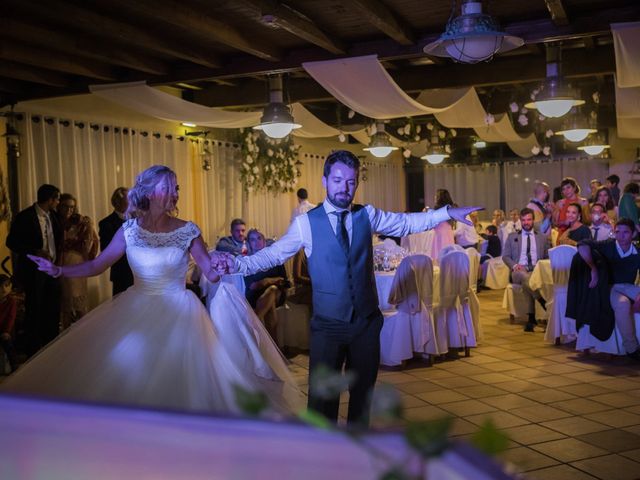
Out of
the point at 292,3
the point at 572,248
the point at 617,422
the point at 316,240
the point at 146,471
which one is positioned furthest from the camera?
the point at 572,248

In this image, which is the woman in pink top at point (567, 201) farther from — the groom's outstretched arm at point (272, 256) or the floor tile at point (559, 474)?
the groom's outstretched arm at point (272, 256)

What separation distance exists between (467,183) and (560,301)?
10326mm

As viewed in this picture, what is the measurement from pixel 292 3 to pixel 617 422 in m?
3.64

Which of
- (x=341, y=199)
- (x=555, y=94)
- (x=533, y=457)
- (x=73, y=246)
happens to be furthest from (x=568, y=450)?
(x=73, y=246)

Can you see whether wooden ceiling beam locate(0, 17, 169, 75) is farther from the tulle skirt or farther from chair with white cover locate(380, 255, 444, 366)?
chair with white cover locate(380, 255, 444, 366)

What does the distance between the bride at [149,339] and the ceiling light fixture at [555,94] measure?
11.8 feet

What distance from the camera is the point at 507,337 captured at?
693cm

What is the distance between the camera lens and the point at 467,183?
16484 millimetres

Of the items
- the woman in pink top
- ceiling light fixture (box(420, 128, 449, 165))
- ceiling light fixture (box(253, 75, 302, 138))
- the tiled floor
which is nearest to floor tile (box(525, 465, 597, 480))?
the tiled floor

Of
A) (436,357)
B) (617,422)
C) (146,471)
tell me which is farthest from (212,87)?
(146,471)

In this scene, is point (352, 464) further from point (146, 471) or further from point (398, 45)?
point (398, 45)

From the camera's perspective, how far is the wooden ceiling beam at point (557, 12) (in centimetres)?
470

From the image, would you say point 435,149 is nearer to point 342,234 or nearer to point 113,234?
point 113,234

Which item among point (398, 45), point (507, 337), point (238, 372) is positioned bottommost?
point (507, 337)
